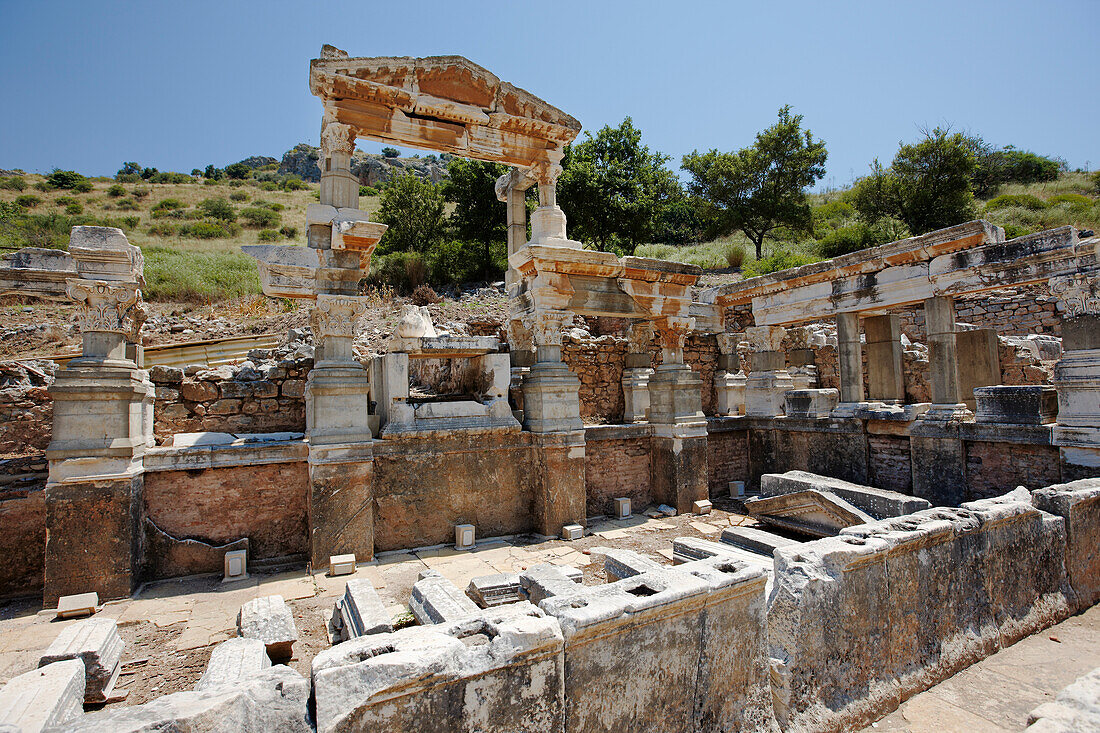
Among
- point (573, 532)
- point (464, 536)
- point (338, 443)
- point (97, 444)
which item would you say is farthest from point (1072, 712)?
point (97, 444)

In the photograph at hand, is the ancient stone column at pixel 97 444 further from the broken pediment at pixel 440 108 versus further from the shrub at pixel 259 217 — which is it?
the shrub at pixel 259 217

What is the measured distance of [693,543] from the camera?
5.17 meters

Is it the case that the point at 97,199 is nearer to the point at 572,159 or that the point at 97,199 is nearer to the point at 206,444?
the point at 572,159

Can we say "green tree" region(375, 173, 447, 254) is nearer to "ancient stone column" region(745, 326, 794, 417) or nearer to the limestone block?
"ancient stone column" region(745, 326, 794, 417)

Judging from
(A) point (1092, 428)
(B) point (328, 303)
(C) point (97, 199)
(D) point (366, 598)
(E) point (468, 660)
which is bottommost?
(D) point (366, 598)

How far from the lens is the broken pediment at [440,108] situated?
6.55 metres

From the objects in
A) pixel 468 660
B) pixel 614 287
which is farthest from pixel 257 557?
pixel 614 287

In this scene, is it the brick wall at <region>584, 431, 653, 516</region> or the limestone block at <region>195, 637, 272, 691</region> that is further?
the brick wall at <region>584, 431, 653, 516</region>

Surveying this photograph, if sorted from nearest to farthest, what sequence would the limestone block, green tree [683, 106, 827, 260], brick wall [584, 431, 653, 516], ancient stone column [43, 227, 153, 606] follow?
the limestone block → ancient stone column [43, 227, 153, 606] → brick wall [584, 431, 653, 516] → green tree [683, 106, 827, 260]

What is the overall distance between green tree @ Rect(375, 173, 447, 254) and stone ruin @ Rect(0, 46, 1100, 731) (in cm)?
1333

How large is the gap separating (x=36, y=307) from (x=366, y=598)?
1356 centimetres

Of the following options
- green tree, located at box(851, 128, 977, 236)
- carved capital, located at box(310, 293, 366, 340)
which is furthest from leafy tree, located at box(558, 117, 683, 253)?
carved capital, located at box(310, 293, 366, 340)

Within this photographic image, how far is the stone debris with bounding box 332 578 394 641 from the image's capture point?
11.8 feet

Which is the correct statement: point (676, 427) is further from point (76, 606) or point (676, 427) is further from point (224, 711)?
point (76, 606)
